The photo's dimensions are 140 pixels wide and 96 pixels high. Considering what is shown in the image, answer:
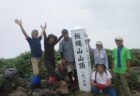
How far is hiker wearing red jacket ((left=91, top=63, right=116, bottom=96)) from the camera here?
18.2 metres

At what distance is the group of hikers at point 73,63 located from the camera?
18.2 m

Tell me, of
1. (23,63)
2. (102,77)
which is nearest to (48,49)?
(102,77)

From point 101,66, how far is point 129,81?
2.14 meters

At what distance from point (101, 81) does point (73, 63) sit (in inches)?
61.3

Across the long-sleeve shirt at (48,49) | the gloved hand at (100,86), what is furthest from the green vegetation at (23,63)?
the gloved hand at (100,86)

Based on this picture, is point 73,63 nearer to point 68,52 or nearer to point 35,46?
point 68,52

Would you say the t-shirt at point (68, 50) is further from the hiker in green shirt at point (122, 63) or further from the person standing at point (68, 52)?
the hiker in green shirt at point (122, 63)

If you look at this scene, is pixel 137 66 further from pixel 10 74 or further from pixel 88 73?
pixel 10 74

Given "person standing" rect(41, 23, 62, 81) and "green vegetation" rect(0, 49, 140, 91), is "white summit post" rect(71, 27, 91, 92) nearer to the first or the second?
"person standing" rect(41, 23, 62, 81)

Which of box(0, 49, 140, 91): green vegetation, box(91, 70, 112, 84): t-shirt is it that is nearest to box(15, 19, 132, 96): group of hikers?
box(91, 70, 112, 84): t-shirt

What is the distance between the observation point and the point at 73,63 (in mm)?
19375

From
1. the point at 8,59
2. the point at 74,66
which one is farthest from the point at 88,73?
the point at 8,59

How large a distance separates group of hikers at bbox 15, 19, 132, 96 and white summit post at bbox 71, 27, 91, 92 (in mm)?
232

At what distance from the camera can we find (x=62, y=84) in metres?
19.1
